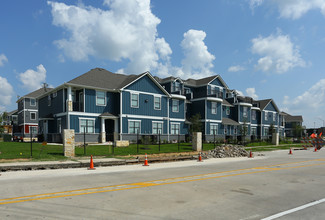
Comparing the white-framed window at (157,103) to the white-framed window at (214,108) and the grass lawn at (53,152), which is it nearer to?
the white-framed window at (214,108)

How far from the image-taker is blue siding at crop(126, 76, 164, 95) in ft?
116

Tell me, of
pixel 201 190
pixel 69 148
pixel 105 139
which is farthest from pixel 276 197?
pixel 105 139

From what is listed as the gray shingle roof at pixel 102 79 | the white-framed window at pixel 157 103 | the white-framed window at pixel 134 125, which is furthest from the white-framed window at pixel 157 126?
the gray shingle roof at pixel 102 79

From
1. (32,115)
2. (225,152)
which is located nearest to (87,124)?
(225,152)

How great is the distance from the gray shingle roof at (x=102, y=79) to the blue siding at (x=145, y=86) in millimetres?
694

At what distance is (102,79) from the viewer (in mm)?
35219

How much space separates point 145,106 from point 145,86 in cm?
267

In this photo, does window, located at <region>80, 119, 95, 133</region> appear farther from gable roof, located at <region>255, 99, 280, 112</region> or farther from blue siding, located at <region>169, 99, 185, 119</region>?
gable roof, located at <region>255, 99, 280, 112</region>

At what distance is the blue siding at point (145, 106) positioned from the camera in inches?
1344

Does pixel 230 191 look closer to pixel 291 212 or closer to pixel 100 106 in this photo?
pixel 291 212

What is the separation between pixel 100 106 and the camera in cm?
3306

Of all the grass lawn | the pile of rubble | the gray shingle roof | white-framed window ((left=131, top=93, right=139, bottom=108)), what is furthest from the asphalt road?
white-framed window ((left=131, top=93, right=139, bottom=108))

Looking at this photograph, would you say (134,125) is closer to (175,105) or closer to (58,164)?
(175,105)

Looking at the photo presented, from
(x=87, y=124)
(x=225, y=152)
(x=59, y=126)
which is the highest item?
(x=87, y=124)
